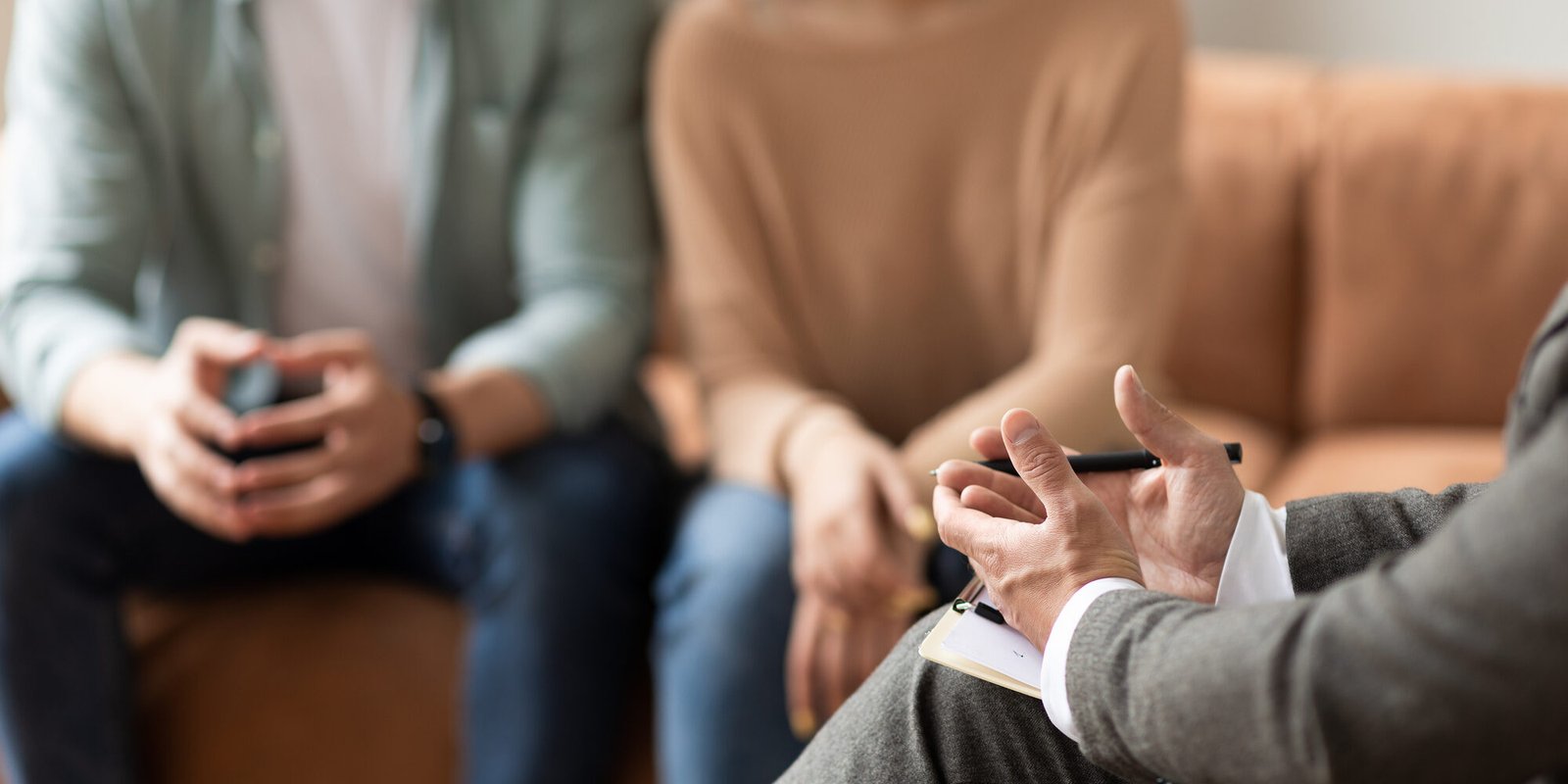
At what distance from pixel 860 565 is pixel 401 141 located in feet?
1.85

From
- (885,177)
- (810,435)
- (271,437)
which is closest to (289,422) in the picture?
(271,437)

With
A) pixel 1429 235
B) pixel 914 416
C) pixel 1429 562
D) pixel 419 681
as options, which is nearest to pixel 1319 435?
pixel 1429 235

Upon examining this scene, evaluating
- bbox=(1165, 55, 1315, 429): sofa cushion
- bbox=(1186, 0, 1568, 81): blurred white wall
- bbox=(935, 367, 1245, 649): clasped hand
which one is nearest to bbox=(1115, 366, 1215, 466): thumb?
bbox=(935, 367, 1245, 649): clasped hand

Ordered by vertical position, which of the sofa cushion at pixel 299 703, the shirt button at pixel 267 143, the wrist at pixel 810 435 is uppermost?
the shirt button at pixel 267 143

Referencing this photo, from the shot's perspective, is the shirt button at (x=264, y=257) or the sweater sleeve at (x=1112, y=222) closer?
the sweater sleeve at (x=1112, y=222)

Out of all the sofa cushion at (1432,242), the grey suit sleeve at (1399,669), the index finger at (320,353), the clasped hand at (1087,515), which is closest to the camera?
the grey suit sleeve at (1399,669)

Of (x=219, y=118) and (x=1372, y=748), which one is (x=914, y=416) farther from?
(x=1372, y=748)

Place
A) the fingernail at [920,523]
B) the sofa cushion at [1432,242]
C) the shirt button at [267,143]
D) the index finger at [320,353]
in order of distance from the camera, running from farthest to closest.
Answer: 1. the sofa cushion at [1432,242]
2. the shirt button at [267,143]
3. the index finger at [320,353]
4. the fingernail at [920,523]

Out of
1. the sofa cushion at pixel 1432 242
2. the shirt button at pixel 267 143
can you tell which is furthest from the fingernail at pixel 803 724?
the sofa cushion at pixel 1432 242

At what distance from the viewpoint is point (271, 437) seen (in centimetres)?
95

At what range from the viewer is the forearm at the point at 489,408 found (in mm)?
1018

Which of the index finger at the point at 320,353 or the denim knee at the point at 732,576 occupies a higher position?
the index finger at the point at 320,353

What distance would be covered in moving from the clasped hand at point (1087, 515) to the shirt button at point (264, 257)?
0.80 meters

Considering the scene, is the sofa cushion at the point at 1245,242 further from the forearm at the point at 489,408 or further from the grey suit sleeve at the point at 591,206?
the forearm at the point at 489,408
